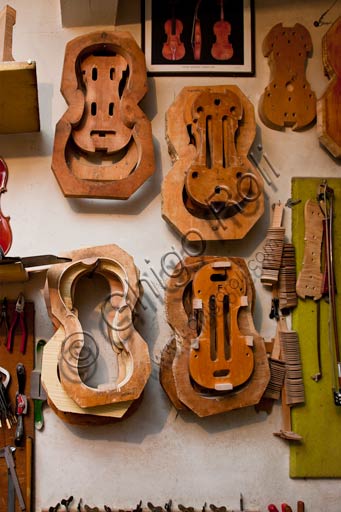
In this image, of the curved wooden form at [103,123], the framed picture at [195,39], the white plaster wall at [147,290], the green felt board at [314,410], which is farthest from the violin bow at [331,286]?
the curved wooden form at [103,123]

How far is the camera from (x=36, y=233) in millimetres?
2715

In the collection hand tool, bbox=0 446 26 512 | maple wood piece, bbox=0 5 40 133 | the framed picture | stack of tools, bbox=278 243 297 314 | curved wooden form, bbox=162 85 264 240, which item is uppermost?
the framed picture

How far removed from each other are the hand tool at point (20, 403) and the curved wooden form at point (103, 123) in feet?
2.46

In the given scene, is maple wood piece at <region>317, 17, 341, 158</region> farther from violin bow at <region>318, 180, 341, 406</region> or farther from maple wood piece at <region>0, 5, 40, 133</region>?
maple wood piece at <region>0, 5, 40, 133</region>

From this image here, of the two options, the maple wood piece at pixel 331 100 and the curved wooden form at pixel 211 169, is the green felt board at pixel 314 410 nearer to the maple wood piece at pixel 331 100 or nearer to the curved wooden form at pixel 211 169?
the curved wooden form at pixel 211 169

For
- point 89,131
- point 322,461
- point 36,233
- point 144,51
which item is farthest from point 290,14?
point 322,461

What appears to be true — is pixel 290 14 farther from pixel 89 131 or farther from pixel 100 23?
pixel 89 131

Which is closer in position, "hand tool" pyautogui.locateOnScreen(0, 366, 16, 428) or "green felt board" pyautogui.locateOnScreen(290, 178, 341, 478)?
"hand tool" pyautogui.locateOnScreen(0, 366, 16, 428)

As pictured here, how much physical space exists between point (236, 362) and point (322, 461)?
0.57m

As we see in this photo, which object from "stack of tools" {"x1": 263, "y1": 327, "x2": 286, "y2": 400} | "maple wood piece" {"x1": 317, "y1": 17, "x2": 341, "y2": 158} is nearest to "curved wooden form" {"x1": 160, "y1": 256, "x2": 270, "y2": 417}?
"stack of tools" {"x1": 263, "y1": 327, "x2": 286, "y2": 400}

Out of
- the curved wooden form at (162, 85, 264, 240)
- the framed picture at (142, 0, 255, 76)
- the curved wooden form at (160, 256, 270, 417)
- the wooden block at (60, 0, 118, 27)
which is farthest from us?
the framed picture at (142, 0, 255, 76)

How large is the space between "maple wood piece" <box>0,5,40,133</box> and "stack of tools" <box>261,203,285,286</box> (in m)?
1.10

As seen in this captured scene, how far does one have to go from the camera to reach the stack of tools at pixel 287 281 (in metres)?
2.69

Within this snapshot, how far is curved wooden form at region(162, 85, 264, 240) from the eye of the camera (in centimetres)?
260
